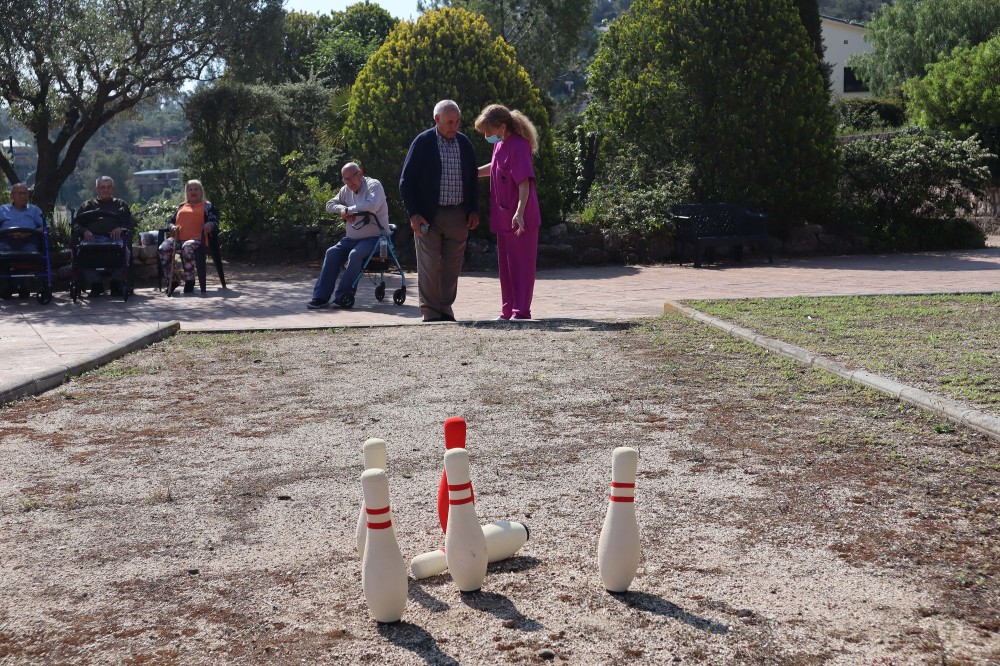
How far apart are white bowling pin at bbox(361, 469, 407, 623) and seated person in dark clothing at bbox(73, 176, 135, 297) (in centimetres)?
1055

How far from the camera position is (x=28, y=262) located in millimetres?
12914

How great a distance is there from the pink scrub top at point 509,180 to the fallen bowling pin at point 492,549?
629 cm

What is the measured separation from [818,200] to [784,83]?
1.87 meters

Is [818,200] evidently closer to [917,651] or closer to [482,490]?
[482,490]

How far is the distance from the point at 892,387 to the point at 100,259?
959cm

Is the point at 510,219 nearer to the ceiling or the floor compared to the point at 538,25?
nearer to the floor

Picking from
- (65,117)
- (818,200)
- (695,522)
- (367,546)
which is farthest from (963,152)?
(367,546)

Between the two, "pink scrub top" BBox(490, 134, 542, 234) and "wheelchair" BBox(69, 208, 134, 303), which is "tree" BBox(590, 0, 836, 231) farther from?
"wheelchair" BBox(69, 208, 134, 303)

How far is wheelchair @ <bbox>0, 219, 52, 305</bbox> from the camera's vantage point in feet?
41.4

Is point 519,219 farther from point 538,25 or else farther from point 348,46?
point 538,25

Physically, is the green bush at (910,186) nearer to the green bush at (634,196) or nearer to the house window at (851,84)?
the green bush at (634,196)

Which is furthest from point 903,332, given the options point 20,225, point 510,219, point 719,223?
point 20,225

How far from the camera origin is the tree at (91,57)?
16528 millimetres

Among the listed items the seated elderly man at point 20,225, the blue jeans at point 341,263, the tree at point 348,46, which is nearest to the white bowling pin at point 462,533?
the blue jeans at point 341,263
